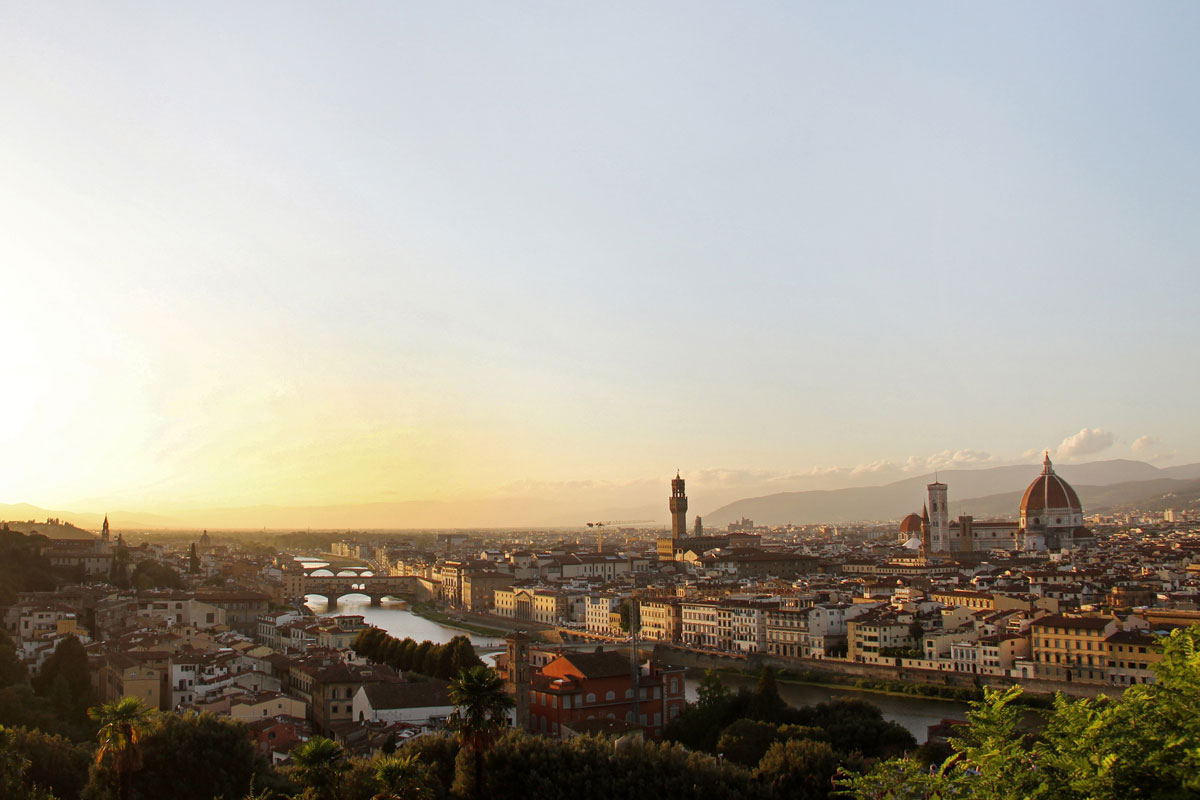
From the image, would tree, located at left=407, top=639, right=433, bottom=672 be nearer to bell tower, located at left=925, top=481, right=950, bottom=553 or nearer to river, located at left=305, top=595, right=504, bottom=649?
river, located at left=305, top=595, right=504, bottom=649

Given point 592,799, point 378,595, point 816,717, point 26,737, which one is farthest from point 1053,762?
point 378,595

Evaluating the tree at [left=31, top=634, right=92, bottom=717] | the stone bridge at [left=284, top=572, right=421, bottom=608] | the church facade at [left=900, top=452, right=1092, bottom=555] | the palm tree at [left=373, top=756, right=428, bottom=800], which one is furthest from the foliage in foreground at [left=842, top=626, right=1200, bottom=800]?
the church facade at [left=900, top=452, right=1092, bottom=555]

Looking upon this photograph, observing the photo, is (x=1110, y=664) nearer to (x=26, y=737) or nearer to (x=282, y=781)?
(x=282, y=781)

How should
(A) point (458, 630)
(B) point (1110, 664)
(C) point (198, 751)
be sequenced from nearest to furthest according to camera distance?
(C) point (198, 751) < (B) point (1110, 664) < (A) point (458, 630)

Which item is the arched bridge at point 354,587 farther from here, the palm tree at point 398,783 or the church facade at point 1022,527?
the palm tree at point 398,783

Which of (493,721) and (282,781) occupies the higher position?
(493,721)

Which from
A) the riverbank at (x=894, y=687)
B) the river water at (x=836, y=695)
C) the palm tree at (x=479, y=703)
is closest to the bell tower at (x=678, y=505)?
the river water at (x=836, y=695)

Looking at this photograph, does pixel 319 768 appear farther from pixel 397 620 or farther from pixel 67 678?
pixel 397 620
